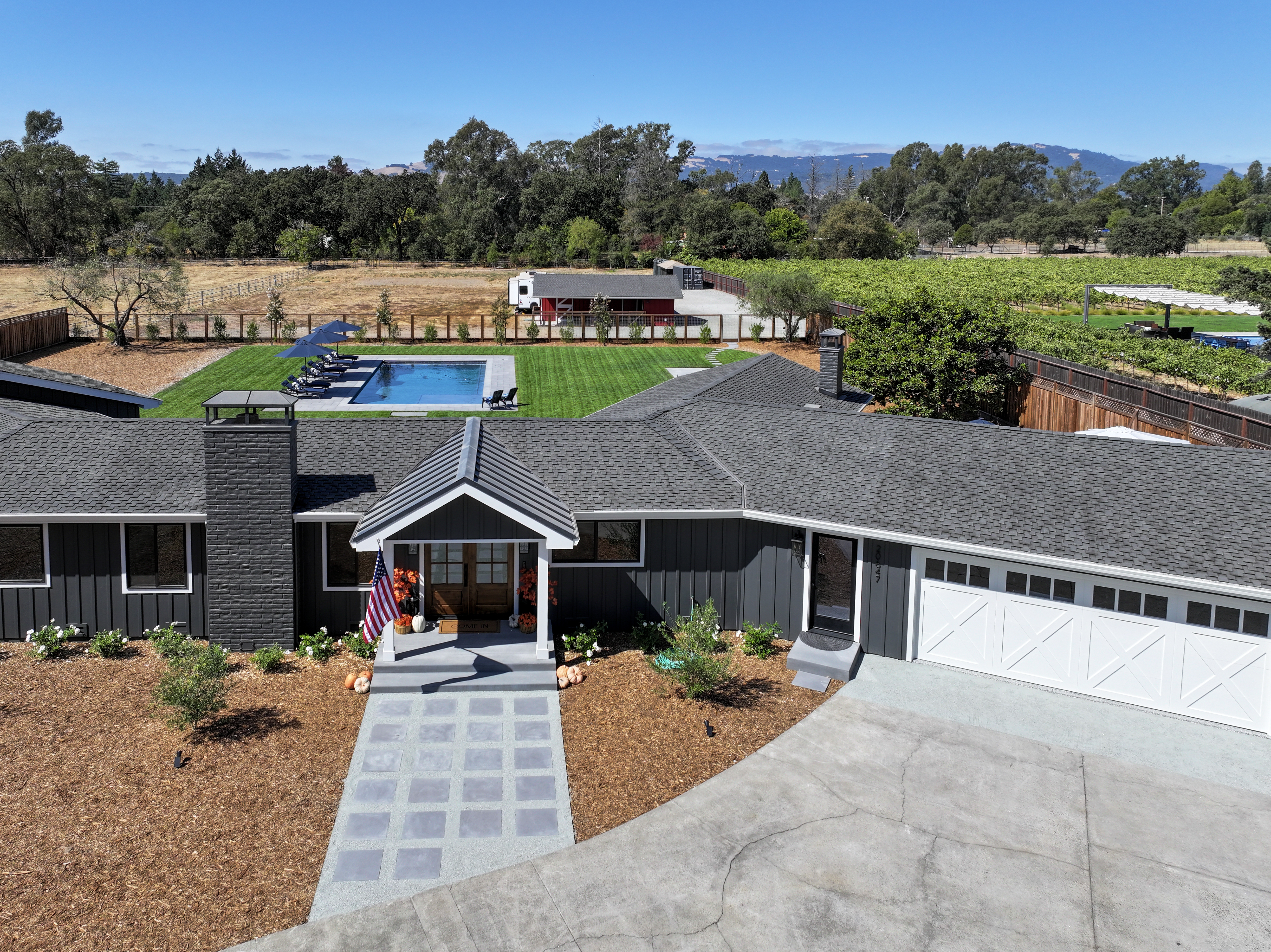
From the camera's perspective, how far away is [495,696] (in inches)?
526

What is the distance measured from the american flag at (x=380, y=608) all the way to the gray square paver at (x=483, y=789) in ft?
9.14

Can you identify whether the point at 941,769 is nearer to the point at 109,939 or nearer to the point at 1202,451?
the point at 1202,451

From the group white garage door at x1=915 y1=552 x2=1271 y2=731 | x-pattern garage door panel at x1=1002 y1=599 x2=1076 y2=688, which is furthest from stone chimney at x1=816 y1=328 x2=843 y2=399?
x-pattern garage door panel at x1=1002 y1=599 x2=1076 y2=688

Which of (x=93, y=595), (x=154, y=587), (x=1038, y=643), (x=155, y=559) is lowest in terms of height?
(x=1038, y=643)

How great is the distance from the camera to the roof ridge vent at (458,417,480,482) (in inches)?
530

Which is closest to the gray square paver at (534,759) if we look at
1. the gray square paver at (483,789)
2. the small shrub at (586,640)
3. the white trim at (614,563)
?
the gray square paver at (483,789)

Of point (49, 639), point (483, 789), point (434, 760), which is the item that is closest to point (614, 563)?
point (434, 760)

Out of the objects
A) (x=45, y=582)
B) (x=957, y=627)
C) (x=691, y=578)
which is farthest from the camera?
(x=691, y=578)

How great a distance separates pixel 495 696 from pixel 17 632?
737cm

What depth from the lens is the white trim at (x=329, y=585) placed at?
48.8 feet

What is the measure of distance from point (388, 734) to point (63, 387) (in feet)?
41.6

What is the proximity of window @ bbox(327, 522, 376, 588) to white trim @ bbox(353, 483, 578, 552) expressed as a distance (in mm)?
1553

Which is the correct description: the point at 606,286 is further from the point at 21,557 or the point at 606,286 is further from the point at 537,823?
the point at 537,823

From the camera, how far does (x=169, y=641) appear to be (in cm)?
1350
